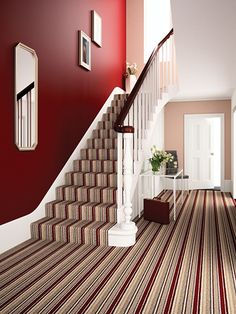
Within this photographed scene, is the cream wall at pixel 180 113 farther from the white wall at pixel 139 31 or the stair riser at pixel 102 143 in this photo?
the stair riser at pixel 102 143

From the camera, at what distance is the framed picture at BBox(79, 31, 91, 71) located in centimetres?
515

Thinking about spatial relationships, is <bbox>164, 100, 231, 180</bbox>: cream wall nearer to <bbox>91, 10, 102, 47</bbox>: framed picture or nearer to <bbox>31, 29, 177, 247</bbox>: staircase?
<bbox>31, 29, 177, 247</bbox>: staircase

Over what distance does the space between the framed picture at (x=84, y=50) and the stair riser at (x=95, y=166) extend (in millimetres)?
1769

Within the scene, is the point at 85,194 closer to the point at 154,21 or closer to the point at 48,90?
the point at 48,90

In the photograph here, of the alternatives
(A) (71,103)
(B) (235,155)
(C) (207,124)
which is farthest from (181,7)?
(C) (207,124)

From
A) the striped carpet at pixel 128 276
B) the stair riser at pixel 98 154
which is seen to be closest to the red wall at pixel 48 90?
the stair riser at pixel 98 154

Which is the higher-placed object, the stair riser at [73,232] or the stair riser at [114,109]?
the stair riser at [114,109]

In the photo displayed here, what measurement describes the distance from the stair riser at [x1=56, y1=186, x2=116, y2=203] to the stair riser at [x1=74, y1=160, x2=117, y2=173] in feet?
1.73

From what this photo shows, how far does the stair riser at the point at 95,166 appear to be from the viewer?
4.54 metres

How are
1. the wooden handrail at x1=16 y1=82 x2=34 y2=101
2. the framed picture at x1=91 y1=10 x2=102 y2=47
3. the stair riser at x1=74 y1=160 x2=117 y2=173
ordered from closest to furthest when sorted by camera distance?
the wooden handrail at x1=16 y1=82 x2=34 y2=101 < the stair riser at x1=74 y1=160 x2=117 y2=173 < the framed picture at x1=91 y1=10 x2=102 y2=47

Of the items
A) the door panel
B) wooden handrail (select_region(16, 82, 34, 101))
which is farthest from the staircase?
the door panel

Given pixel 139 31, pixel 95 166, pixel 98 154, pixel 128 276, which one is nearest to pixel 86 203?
pixel 95 166

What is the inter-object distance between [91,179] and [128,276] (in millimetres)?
1984

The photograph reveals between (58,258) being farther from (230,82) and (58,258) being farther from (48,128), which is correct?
(230,82)
